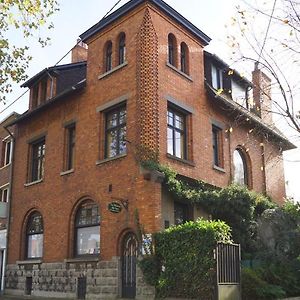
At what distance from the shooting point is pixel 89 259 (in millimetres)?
17500

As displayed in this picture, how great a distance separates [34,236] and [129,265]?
7.12m

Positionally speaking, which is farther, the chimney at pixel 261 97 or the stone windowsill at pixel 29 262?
the stone windowsill at pixel 29 262

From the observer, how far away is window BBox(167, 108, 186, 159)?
17.7 metres

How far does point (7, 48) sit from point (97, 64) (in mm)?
5912

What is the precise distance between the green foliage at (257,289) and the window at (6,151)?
626 inches

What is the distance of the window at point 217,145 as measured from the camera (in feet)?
66.5

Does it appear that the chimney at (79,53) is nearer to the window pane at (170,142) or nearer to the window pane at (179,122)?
the window pane at (179,122)

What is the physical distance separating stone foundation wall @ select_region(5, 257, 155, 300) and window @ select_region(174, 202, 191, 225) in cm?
256

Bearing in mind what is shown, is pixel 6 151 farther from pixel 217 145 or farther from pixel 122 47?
pixel 217 145

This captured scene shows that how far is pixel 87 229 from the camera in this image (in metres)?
18.5

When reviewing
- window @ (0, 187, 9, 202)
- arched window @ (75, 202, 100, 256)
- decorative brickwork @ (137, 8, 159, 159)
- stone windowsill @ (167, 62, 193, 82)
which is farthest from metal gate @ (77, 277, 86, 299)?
window @ (0, 187, 9, 202)

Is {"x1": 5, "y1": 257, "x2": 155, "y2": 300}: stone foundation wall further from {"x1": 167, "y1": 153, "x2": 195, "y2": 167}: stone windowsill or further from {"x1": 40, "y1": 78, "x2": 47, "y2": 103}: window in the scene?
{"x1": 40, "y1": 78, "x2": 47, "y2": 103}: window

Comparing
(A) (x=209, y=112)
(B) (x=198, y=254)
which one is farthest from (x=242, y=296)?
(A) (x=209, y=112)

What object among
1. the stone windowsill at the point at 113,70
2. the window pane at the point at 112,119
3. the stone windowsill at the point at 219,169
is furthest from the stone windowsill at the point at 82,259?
the stone windowsill at the point at 113,70
